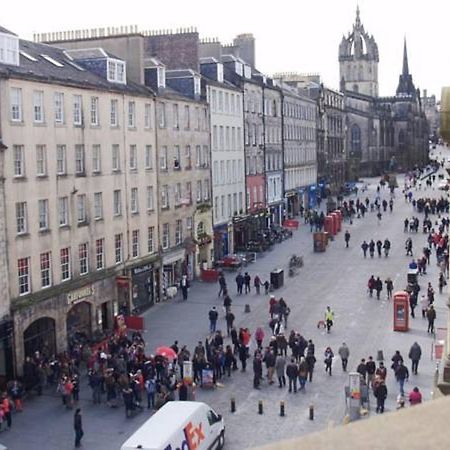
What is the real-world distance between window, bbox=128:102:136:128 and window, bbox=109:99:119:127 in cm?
146

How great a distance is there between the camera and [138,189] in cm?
4028

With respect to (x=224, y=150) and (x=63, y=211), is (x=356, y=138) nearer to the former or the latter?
(x=224, y=150)

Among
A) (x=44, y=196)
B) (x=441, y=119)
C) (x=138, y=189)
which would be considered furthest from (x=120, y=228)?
(x=441, y=119)

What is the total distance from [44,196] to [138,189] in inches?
375

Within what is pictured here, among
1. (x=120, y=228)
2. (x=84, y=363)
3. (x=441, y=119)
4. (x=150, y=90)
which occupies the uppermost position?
(x=150, y=90)

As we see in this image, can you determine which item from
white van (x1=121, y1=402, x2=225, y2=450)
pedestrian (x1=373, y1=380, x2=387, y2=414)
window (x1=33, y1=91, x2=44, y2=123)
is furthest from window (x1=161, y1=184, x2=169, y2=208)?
white van (x1=121, y1=402, x2=225, y2=450)

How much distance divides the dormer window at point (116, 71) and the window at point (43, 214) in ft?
32.0

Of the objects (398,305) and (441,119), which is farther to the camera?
(398,305)

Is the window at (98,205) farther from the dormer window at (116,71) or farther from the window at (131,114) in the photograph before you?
the dormer window at (116,71)

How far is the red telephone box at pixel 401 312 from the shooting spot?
1267 inches

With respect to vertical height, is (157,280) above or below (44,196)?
below

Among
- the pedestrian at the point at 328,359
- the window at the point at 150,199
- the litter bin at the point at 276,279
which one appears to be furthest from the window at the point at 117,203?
the pedestrian at the point at 328,359

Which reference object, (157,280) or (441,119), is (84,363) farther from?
(441,119)

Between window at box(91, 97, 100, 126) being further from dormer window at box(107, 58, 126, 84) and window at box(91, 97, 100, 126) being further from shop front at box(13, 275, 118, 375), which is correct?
shop front at box(13, 275, 118, 375)
